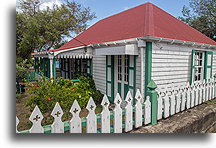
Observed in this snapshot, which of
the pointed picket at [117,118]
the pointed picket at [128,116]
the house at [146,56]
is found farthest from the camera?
the house at [146,56]

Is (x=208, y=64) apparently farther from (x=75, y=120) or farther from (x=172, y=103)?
(x=75, y=120)

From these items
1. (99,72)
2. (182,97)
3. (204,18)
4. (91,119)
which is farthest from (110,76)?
(204,18)

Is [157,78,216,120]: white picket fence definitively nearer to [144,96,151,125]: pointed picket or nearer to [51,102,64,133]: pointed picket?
[144,96,151,125]: pointed picket

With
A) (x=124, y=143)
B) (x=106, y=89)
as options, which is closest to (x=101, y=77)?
(x=106, y=89)

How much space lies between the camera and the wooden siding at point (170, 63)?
380 centimetres

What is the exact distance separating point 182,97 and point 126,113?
177cm

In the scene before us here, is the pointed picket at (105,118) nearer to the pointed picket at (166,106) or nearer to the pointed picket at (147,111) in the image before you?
the pointed picket at (147,111)

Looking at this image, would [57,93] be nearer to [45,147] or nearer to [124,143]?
[45,147]

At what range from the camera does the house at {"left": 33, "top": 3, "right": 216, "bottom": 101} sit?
12.2 feet

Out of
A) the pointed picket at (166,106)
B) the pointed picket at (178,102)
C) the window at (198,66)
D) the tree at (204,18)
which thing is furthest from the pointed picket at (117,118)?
the window at (198,66)

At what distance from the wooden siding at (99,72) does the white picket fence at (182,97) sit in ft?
8.46

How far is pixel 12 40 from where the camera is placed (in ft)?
6.95

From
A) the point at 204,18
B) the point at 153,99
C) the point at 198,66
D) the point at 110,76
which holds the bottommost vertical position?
the point at 153,99

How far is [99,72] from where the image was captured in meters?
5.98
